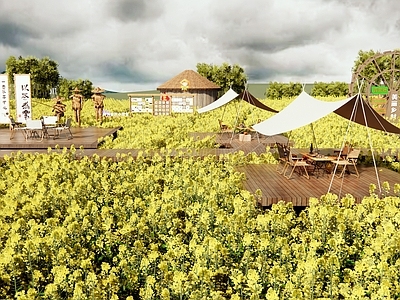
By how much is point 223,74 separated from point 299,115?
43835 millimetres

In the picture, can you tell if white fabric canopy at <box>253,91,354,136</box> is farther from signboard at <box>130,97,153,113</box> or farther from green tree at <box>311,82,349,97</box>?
green tree at <box>311,82,349,97</box>

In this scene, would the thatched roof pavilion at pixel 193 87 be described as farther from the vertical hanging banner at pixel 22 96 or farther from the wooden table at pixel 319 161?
the wooden table at pixel 319 161

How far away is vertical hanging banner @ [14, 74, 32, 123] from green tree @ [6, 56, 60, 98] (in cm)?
3421

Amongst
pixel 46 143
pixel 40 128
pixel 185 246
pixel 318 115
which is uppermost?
pixel 318 115

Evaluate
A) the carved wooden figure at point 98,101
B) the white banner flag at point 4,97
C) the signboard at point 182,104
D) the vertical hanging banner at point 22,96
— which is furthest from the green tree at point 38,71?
the vertical hanging banner at point 22,96

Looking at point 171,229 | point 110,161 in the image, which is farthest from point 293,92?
point 171,229

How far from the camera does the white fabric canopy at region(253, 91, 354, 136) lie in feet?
26.2

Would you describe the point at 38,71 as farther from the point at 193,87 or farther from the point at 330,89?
the point at 330,89

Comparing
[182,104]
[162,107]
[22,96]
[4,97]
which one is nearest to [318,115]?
[22,96]

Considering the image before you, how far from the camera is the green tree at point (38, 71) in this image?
162ft

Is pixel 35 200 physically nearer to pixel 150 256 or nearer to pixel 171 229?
pixel 171 229

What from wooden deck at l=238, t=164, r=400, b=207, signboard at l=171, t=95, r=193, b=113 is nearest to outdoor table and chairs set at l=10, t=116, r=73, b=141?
wooden deck at l=238, t=164, r=400, b=207

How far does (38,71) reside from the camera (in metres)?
50.2

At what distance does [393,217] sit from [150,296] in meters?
3.85
